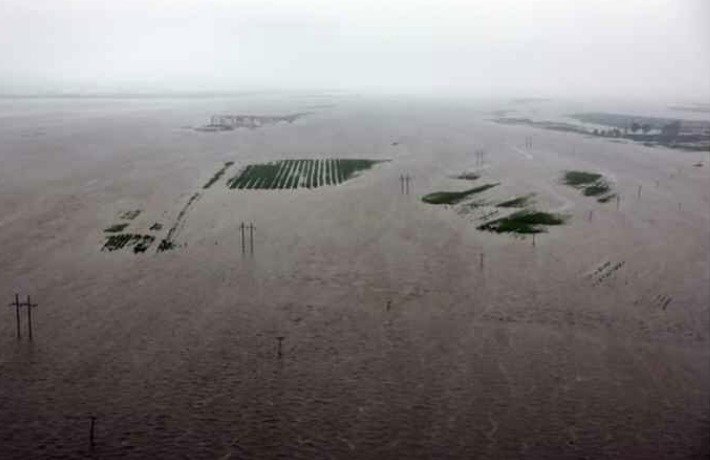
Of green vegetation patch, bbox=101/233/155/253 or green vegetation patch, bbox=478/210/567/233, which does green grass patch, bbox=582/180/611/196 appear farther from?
green vegetation patch, bbox=101/233/155/253

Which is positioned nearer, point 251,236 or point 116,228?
point 251,236

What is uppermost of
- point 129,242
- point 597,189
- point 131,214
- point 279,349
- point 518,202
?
point 597,189

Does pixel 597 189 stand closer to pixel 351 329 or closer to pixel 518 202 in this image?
pixel 518 202

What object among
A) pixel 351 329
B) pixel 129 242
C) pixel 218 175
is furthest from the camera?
pixel 218 175

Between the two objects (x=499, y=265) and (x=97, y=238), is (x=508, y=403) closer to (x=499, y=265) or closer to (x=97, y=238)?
(x=499, y=265)

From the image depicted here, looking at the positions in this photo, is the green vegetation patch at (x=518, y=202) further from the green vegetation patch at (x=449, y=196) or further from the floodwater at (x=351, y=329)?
the green vegetation patch at (x=449, y=196)

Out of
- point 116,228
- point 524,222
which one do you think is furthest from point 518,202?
point 116,228
